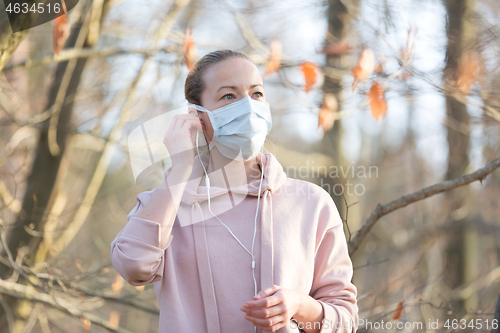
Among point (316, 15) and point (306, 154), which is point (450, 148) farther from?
point (316, 15)

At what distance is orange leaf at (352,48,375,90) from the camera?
3.37 metres

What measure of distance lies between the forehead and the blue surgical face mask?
8 centimetres

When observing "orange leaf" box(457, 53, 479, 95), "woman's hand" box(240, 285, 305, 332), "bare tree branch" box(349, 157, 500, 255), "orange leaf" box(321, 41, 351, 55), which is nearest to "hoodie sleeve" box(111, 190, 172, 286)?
"woman's hand" box(240, 285, 305, 332)

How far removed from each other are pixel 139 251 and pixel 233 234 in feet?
1.14

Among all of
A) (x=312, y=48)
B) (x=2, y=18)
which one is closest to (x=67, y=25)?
(x=2, y=18)

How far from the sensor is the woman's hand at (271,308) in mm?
1294

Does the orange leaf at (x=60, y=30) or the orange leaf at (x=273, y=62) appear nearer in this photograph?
the orange leaf at (x=60, y=30)

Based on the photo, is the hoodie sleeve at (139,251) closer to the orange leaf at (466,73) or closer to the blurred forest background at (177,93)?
the blurred forest background at (177,93)

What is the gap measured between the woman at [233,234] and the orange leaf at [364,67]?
182cm

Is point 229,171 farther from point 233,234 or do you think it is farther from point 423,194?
point 423,194

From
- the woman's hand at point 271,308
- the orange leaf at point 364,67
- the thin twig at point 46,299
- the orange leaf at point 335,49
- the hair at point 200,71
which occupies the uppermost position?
the hair at point 200,71

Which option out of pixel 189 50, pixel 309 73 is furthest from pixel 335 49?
pixel 189 50

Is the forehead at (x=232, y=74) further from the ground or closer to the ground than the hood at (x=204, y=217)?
further from the ground

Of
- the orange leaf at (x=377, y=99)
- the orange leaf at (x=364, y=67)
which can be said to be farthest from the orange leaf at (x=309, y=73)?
the orange leaf at (x=377, y=99)
